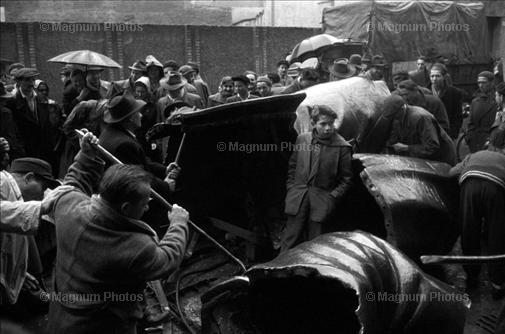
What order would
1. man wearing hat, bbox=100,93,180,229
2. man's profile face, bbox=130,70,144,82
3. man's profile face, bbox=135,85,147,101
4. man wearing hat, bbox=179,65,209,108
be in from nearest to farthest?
man wearing hat, bbox=100,93,180,229, man's profile face, bbox=135,85,147,101, man's profile face, bbox=130,70,144,82, man wearing hat, bbox=179,65,209,108

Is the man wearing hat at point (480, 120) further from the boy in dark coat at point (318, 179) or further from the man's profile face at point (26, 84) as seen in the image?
the man's profile face at point (26, 84)

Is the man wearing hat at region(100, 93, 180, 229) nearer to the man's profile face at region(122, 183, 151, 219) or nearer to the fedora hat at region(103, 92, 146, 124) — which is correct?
the fedora hat at region(103, 92, 146, 124)

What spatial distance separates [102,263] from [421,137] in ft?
14.6

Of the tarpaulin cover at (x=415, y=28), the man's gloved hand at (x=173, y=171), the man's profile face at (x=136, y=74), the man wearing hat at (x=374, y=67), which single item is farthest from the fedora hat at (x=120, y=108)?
the tarpaulin cover at (x=415, y=28)

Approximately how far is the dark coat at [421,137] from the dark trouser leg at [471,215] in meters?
0.90

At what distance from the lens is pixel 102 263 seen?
296 cm

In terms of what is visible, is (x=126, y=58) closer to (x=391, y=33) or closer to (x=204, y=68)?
(x=204, y=68)

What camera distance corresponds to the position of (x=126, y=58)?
20.8 metres

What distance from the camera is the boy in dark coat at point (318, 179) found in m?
5.63

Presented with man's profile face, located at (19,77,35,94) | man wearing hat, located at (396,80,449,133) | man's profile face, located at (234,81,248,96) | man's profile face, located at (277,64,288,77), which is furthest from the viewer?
man's profile face, located at (277,64,288,77)

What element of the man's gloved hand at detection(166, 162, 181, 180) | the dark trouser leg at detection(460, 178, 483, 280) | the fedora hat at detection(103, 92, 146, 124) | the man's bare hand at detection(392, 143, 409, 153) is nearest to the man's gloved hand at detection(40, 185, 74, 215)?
the fedora hat at detection(103, 92, 146, 124)

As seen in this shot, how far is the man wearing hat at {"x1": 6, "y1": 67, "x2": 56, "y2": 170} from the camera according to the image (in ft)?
25.5

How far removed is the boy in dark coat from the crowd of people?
1 cm

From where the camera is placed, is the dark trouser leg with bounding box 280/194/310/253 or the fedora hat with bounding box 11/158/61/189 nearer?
the fedora hat with bounding box 11/158/61/189
